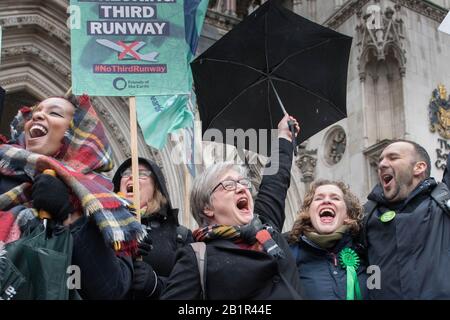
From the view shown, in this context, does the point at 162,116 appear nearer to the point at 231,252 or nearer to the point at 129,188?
the point at 129,188

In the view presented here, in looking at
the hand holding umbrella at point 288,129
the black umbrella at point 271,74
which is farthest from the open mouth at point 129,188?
the hand holding umbrella at point 288,129

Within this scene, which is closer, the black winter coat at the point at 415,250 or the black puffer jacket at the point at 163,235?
the black winter coat at the point at 415,250

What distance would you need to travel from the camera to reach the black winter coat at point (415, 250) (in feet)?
9.39

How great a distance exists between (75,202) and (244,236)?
670mm

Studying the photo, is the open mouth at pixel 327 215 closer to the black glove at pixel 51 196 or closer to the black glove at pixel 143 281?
the black glove at pixel 143 281

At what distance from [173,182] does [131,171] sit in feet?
20.8

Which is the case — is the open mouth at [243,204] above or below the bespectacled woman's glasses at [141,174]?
below

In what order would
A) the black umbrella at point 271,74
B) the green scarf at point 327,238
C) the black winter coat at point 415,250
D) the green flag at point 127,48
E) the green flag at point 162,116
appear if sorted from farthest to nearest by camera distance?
the green flag at point 162,116
the green flag at point 127,48
the black umbrella at point 271,74
the green scarf at point 327,238
the black winter coat at point 415,250

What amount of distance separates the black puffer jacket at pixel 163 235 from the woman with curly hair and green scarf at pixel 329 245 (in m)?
0.59

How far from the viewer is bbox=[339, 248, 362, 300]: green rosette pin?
3006mm

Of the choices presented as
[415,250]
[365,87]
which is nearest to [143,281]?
[415,250]

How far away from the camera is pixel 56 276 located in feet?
7.77

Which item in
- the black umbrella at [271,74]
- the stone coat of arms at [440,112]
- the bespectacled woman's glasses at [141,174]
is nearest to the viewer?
the bespectacled woman's glasses at [141,174]
